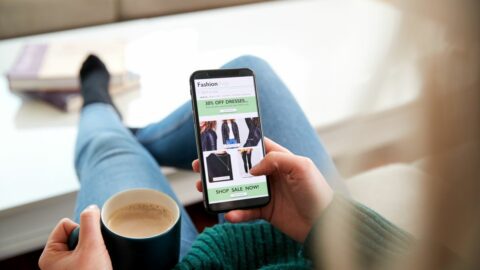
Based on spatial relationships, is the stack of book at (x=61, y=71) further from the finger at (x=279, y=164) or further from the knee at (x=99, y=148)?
the finger at (x=279, y=164)

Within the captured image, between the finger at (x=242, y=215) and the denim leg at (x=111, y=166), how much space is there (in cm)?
7

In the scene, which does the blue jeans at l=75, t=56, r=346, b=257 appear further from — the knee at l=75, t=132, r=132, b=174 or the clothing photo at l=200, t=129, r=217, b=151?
the clothing photo at l=200, t=129, r=217, b=151

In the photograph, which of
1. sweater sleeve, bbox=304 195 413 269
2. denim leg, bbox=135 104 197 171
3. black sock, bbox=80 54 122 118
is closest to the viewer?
sweater sleeve, bbox=304 195 413 269

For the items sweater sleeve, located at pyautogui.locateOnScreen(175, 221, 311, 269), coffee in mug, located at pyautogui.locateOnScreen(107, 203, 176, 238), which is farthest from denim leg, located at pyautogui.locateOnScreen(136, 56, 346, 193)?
coffee in mug, located at pyautogui.locateOnScreen(107, 203, 176, 238)

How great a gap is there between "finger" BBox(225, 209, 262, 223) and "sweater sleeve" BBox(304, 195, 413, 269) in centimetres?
9

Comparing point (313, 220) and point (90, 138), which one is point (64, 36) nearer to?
point (90, 138)

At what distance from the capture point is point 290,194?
56 centimetres

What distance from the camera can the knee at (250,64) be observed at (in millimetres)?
711

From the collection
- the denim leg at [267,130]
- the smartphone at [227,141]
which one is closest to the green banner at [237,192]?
the smartphone at [227,141]

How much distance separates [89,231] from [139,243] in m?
0.05

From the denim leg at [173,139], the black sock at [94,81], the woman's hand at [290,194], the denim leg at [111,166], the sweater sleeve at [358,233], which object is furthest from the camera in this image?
the black sock at [94,81]

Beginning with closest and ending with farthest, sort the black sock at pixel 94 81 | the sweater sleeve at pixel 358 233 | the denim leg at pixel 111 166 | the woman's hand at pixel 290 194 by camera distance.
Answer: the sweater sleeve at pixel 358 233, the woman's hand at pixel 290 194, the denim leg at pixel 111 166, the black sock at pixel 94 81

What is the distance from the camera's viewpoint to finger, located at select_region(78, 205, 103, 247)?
45cm

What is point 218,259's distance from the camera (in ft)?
1.77
